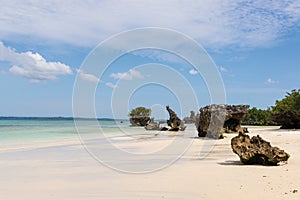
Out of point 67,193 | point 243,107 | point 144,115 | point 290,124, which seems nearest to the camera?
point 67,193

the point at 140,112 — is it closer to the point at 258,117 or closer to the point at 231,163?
the point at 258,117

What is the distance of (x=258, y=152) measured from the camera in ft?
31.8

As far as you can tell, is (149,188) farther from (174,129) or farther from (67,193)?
(174,129)

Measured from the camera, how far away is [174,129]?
36875 millimetres

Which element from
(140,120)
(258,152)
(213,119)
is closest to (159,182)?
(258,152)

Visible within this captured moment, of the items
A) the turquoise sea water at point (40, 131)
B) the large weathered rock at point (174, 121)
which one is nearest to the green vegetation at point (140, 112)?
the turquoise sea water at point (40, 131)

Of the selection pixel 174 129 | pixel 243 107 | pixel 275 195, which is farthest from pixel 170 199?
pixel 174 129

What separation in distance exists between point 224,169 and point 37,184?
187 inches

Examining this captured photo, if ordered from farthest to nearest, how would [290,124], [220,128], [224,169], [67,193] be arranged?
[290,124] < [220,128] < [224,169] < [67,193]

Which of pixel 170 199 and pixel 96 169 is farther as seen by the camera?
pixel 96 169

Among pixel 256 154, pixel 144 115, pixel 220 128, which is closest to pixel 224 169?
pixel 256 154

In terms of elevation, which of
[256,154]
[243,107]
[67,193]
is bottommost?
[67,193]

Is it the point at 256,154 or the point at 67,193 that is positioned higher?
the point at 256,154

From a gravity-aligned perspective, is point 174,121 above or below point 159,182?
above
